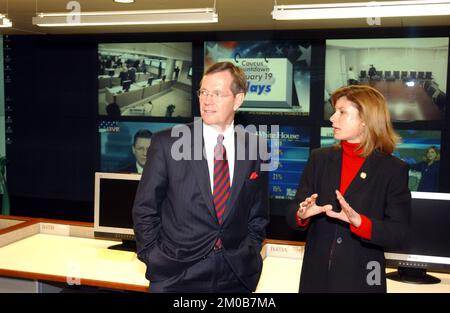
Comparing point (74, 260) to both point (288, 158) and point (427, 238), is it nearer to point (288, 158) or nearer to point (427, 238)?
point (427, 238)

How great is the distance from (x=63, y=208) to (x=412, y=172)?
4713 millimetres

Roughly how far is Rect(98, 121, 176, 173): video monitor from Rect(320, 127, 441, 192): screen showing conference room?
308cm

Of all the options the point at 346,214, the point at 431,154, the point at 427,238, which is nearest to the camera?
the point at 346,214

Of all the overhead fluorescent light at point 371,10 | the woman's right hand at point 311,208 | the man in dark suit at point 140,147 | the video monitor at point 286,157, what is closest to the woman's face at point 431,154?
the video monitor at point 286,157

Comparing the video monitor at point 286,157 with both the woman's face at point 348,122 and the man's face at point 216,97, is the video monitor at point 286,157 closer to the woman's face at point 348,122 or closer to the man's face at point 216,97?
the woman's face at point 348,122

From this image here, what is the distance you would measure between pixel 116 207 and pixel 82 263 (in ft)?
1.38

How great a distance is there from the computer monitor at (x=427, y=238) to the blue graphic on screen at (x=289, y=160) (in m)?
3.58

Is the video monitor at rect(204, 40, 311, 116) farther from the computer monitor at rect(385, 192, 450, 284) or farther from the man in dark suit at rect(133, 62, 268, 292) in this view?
the man in dark suit at rect(133, 62, 268, 292)

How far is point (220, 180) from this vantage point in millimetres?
1815

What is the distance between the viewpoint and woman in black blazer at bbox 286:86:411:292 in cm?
184

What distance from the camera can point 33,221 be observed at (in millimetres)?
3322

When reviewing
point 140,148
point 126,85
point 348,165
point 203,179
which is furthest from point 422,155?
point 203,179

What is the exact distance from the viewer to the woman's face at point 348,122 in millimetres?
1920
